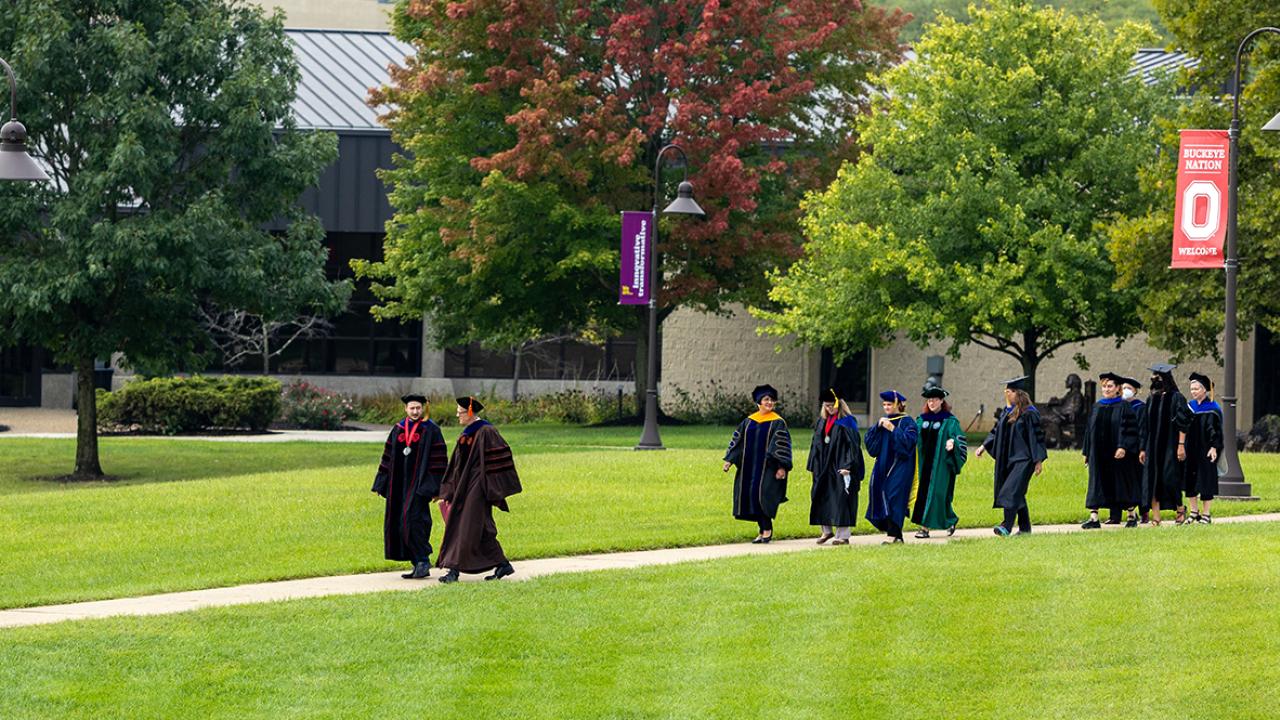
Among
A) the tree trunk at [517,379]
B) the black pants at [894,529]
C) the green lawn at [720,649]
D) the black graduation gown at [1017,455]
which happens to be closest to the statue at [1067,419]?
the tree trunk at [517,379]

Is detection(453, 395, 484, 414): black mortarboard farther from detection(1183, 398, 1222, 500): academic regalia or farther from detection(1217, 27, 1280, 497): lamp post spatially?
detection(1217, 27, 1280, 497): lamp post

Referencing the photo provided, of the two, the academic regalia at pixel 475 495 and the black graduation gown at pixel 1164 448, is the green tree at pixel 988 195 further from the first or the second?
the academic regalia at pixel 475 495

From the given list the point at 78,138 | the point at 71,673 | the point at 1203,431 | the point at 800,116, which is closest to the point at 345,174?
the point at 800,116

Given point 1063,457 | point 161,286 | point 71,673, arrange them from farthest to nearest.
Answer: point 161,286 → point 1063,457 → point 71,673

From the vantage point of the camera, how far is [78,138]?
96.1 feet

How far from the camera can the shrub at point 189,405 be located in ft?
130

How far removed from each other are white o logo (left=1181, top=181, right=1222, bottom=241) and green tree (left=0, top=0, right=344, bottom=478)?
1517cm

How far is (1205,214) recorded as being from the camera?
22969 millimetres

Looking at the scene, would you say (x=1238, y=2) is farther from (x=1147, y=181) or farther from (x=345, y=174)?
(x=345, y=174)

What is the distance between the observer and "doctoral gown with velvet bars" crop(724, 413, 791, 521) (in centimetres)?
1817

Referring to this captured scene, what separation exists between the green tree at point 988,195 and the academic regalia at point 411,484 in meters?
18.3

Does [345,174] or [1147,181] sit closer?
[1147,181]

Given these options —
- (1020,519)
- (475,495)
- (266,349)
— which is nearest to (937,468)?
(1020,519)

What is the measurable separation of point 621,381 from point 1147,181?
19357mm
